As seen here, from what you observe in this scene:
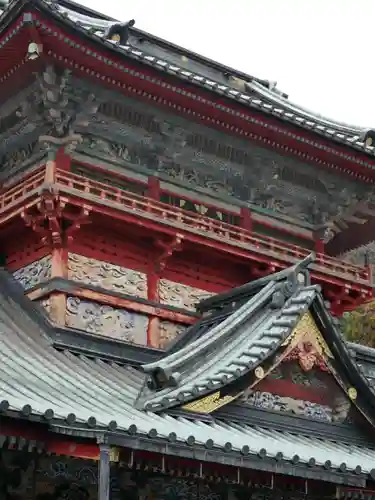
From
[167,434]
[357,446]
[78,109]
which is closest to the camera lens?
[167,434]

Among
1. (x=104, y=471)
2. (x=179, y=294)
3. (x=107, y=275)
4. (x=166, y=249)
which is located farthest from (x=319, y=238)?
(x=104, y=471)

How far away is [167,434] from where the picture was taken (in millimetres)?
9703

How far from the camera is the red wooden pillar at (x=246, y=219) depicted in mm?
17125

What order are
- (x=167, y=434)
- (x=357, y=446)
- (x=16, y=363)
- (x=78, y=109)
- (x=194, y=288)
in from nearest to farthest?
(x=167, y=434) → (x=16, y=363) → (x=357, y=446) → (x=78, y=109) → (x=194, y=288)

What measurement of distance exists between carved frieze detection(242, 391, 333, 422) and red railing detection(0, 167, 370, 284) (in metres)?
3.45

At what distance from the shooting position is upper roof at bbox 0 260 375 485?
31.9 feet

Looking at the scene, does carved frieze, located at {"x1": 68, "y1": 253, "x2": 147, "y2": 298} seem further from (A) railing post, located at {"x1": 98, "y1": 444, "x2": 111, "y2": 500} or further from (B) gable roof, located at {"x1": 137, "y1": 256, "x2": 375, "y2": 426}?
(A) railing post, located at {"x1": 98, "y1": 444, "x2": 111, "y2": 500}

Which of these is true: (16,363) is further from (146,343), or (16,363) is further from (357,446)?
(357,446)

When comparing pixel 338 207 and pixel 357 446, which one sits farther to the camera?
pixel 338 207

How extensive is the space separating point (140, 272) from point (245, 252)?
7.00 feet

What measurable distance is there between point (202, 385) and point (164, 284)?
3.93 meters

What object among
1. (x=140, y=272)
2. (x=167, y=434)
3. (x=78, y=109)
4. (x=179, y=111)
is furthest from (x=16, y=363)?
(x=179, y=111)

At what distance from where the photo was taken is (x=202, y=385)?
38.3ft

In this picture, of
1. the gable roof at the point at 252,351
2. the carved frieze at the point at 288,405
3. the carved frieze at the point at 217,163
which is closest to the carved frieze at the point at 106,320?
the gable roof at the point at 252,351
